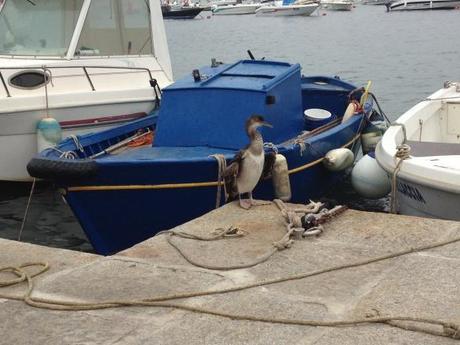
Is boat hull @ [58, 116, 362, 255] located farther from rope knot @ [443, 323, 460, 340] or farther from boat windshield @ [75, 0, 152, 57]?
boat windshield @ [75, 0, 152, 57]

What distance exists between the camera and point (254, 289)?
14.8ft

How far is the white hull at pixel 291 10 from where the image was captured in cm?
7519

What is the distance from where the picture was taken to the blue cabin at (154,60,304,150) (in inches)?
318

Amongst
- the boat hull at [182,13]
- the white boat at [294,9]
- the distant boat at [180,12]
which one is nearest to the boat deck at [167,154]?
the white boat at [294,9]

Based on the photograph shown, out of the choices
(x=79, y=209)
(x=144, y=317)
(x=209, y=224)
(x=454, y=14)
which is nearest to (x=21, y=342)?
(x=144, y=317)

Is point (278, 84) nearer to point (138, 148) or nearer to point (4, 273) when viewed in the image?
point (138, 148)

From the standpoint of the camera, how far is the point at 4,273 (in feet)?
16.2

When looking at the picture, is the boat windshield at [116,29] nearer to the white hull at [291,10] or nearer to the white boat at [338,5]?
the white hull at [291,10]

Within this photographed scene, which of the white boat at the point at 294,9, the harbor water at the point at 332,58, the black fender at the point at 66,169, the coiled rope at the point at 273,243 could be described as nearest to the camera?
the coiled rope at the point at 273,243

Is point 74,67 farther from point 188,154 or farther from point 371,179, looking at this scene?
point 371,179

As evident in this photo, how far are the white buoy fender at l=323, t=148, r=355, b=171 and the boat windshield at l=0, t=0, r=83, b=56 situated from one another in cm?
432

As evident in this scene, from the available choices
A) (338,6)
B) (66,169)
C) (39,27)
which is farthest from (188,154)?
(338,6)

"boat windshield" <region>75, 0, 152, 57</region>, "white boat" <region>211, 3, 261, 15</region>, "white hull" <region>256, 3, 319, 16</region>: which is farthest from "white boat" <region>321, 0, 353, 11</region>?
"boat windshield" <region>75, 0, 152, 57</region>

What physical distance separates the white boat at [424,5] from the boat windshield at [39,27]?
67.7 metres
